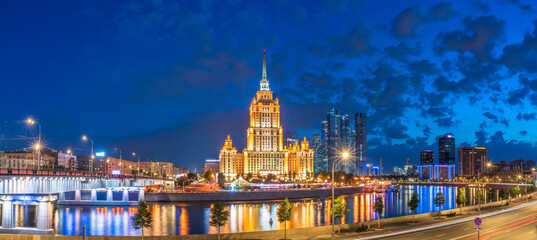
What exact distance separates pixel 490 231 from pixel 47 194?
4952cm

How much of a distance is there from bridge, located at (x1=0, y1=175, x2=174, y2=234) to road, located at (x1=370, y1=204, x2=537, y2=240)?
116 ft

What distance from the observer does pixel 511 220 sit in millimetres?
54750

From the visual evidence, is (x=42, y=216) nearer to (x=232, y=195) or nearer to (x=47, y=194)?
(x=47, y=194)

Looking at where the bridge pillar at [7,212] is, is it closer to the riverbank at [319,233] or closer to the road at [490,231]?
the riverbank at [319,233]

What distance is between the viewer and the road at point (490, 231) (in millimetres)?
40469

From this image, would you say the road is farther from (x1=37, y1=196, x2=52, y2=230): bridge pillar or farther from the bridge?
(x1=37, y1=196, x2=52, y2=230): bridge pillar

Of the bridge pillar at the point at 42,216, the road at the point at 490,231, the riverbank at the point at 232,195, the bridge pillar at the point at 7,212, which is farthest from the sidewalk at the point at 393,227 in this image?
the riverbank at the point at 232,195

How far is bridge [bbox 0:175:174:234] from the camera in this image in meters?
50.2

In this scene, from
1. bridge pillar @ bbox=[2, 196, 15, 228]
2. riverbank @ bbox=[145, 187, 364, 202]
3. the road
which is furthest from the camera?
riverbank @ bbox=[145, 187, 364, 202]

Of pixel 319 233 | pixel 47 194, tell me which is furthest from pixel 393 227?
pixel 47 194

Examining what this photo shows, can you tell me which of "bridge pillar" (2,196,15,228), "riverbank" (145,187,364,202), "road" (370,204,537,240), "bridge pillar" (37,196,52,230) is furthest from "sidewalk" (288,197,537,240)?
"riverbank" (145,187,364,202)

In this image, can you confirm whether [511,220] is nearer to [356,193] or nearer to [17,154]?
[356,193]

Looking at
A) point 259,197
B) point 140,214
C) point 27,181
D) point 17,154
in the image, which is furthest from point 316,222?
point 17,154

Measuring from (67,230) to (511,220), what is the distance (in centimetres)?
5835
